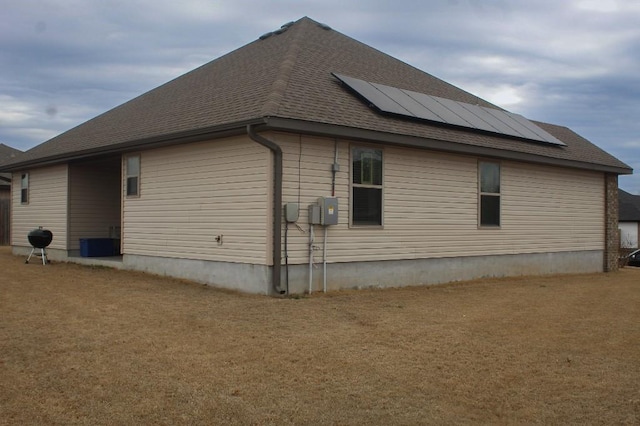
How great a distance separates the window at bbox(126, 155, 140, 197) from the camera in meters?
14.2

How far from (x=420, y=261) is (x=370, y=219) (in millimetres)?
1670

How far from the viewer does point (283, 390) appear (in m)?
5.83

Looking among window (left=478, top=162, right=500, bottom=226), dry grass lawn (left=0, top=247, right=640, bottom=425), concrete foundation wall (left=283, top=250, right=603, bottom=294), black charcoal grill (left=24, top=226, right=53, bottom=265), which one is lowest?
dry grass lawn (left=0, top=247, right=640, bottom=425)

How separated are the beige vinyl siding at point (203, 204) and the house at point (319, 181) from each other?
37 millimetres

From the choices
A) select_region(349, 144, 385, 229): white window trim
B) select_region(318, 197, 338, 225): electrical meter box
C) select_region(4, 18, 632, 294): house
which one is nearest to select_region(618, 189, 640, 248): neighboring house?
select_region(4, 18, 632, 294): house

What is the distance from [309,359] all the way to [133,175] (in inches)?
345

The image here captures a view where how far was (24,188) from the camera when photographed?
19031 mm

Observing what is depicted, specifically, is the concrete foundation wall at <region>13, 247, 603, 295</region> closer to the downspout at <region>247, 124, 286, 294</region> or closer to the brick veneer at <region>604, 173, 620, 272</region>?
the downspout at <region>247, 124, 286, 294</region>

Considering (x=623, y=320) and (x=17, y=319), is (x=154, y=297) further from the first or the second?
(x=623, y=320)

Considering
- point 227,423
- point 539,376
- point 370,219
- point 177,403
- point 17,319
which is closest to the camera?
point 227,423

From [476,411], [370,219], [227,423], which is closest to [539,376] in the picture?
[476,411]

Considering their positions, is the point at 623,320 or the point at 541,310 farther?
the point at 541,310

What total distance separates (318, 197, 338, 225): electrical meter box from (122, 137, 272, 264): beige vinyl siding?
0.95 meters

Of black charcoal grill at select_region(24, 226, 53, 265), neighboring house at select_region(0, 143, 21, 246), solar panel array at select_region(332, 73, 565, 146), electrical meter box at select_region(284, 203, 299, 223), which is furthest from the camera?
neighboring house at select_region(0, 143, 21, 246)
